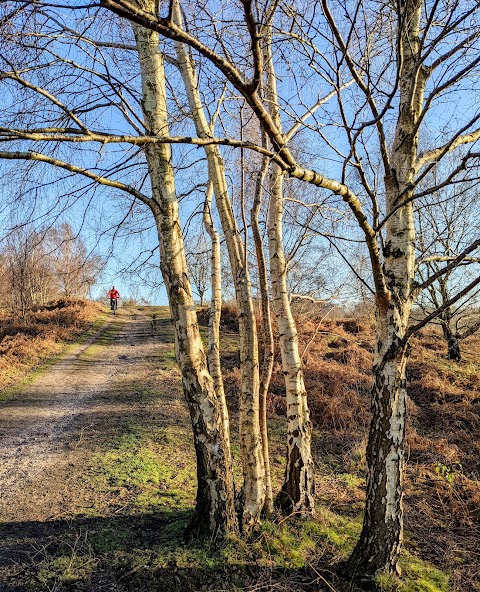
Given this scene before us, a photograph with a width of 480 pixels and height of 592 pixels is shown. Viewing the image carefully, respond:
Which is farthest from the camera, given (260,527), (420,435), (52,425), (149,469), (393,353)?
(420,435)

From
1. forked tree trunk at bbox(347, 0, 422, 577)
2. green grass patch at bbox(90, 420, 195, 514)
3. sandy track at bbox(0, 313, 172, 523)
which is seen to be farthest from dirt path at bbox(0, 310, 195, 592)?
forked tree trunk at bbox(347, 0, 422, 577)

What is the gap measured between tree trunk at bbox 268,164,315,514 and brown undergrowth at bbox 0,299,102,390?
7.98 meters

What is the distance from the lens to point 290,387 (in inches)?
175

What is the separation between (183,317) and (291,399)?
5.74 ft

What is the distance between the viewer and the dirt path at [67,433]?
13.3 feet

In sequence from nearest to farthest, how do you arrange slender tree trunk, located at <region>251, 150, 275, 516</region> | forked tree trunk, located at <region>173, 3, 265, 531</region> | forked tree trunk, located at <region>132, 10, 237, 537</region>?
forked tree trunk, located at <region>132, 10, 237, 537</region>
forked tree trunk, located at <region>173, 3, 265, 531</region>
slender tree trunk, located at <region>251, 150, 275, 516</region>

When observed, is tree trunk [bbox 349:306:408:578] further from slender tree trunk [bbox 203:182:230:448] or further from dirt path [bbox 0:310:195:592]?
dirt path [bbox 0:310:195:592]

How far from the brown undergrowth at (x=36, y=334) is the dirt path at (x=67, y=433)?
721 mm

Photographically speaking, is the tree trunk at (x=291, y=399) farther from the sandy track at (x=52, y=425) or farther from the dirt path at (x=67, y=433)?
the sandy track at (x=52, y=425)

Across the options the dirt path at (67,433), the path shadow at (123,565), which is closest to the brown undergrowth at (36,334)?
the dirt path at (67,433)

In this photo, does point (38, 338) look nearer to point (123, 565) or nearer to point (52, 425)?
point (52, 425)

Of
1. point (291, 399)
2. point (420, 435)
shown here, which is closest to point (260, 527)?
point (291, 399)

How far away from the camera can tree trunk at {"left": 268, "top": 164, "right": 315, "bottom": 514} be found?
4.38 metres

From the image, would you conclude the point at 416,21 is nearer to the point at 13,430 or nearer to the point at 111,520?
the point at 111,520
